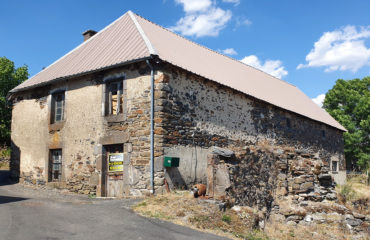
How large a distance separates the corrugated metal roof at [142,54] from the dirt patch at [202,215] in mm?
4546

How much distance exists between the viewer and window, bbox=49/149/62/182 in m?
13.0

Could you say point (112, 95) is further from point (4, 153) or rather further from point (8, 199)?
point (4, 153)

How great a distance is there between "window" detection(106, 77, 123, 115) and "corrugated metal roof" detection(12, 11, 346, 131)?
73 centimetres

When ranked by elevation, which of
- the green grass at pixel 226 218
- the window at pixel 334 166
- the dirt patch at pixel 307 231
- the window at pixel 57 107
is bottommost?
the dirt patch at pixel 307 231

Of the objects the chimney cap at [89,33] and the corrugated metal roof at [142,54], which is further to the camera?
the chimney cap at [89,33]

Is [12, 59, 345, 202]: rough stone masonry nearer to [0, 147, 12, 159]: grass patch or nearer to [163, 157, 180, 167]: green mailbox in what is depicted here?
[163, 157, 180, 167]: green mailbox

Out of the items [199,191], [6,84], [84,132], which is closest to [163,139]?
[199,191]

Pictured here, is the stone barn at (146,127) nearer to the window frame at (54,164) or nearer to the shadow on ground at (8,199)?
the window frame at (54,164)

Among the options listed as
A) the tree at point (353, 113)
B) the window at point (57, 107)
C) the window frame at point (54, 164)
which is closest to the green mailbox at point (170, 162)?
the window frame at point (54, 164)

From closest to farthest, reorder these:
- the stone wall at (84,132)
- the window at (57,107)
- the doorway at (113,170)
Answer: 1. the stone wall at (84,132)
2. the doorway at (113,170)
3. the window at (57,107)

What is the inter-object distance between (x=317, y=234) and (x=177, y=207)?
404 centimetres

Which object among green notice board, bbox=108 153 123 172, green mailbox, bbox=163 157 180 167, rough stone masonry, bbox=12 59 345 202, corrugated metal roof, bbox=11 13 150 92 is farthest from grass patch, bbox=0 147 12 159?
green mailbox, bbox=163 157 180 167

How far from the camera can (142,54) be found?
10.7 m

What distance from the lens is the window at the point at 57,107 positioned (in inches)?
527
